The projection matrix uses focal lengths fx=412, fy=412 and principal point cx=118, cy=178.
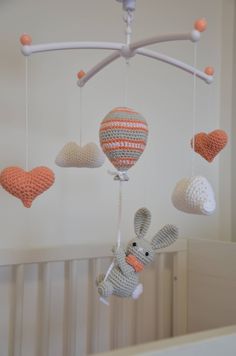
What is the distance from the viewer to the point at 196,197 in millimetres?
629

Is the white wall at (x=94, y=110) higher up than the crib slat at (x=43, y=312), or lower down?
higher up

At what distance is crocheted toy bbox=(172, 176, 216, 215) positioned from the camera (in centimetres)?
63

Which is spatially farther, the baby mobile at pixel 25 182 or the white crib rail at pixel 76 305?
the white crib rail at pixel 76 305

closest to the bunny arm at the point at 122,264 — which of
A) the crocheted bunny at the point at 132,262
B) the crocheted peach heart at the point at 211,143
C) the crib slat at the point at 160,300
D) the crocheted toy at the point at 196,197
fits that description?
the crocheted bunny at the point at 132,262

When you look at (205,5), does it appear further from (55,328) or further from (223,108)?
(55,328)

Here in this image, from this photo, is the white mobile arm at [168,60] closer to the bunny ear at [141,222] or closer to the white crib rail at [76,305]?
the bunny ear at [141,222]

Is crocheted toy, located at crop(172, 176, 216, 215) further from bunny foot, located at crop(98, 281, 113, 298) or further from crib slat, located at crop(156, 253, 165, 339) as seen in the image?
crib slat, located at crop(156, 253, 165, 339)

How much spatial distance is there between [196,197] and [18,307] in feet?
1.72

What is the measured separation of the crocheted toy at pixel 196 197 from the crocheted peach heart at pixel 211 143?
0.13 m

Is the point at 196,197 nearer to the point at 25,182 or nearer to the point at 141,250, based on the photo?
the point at 141,250

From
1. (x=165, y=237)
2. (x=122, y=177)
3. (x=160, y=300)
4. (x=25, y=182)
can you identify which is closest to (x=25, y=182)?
(x=25, y=182)

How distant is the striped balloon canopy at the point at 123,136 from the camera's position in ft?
2.09

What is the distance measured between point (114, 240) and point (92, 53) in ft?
1.63

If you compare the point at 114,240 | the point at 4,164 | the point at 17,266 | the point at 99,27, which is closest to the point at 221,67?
the point at 99,27
